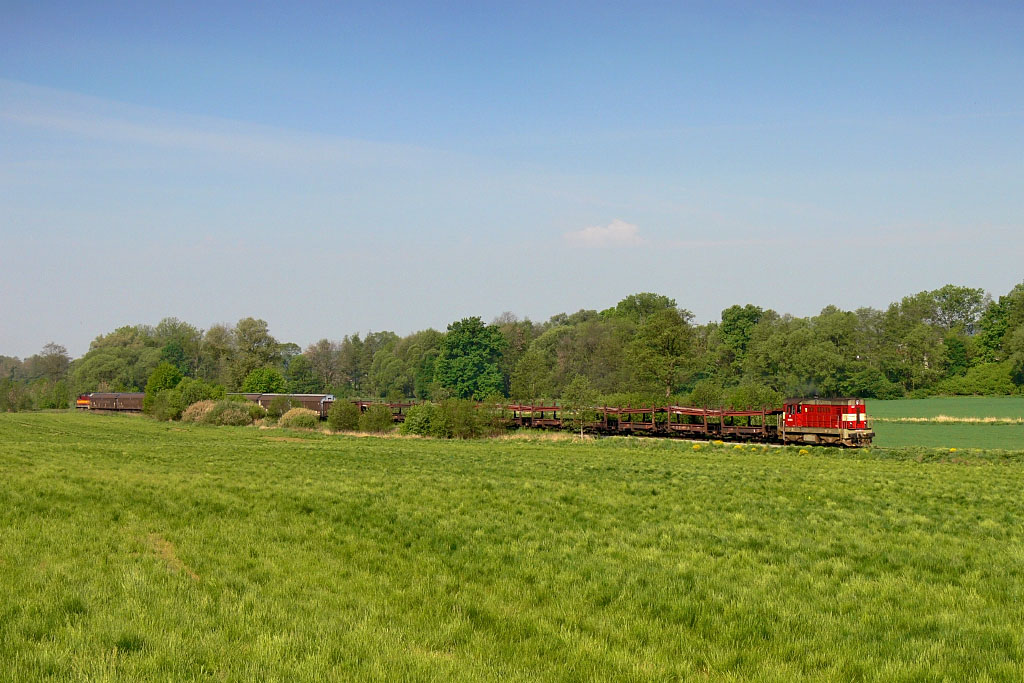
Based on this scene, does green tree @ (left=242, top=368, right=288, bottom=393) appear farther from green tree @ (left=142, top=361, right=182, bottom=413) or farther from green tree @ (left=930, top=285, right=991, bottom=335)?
green tree @ (left=930, top=285, right=991, bottom=335)

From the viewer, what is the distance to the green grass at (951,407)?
258 ft

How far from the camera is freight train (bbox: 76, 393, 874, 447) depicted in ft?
149

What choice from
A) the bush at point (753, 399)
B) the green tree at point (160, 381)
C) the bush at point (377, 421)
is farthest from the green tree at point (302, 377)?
the bush at point (753, 399)

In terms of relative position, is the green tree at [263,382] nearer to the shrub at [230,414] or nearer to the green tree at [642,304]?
the shrub at [230,414]

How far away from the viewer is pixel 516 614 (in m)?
9.23

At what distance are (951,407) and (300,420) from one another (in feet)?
244

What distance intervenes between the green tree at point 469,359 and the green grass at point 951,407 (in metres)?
57.4

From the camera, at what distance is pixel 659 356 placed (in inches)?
3334

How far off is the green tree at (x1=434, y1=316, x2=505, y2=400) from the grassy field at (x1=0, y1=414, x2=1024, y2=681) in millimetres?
101921

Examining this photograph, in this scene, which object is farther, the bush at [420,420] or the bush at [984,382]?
the bush at [984,382]

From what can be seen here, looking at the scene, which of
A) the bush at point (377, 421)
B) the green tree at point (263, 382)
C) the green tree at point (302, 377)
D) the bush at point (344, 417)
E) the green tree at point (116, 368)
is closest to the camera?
the bush at point (377, 421)

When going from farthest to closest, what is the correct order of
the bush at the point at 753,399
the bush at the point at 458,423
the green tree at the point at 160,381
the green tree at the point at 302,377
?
the green tree at the point at 302,377
the green tree at the point at 160,381
the bush at the point at 753,399
the bush at the point at 458,423

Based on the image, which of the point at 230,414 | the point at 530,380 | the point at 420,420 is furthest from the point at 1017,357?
the point at 230,414

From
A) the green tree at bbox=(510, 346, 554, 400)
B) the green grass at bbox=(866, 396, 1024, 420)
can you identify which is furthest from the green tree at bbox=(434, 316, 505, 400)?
the green grass at bbox=(866, 396, 1024, 420)
